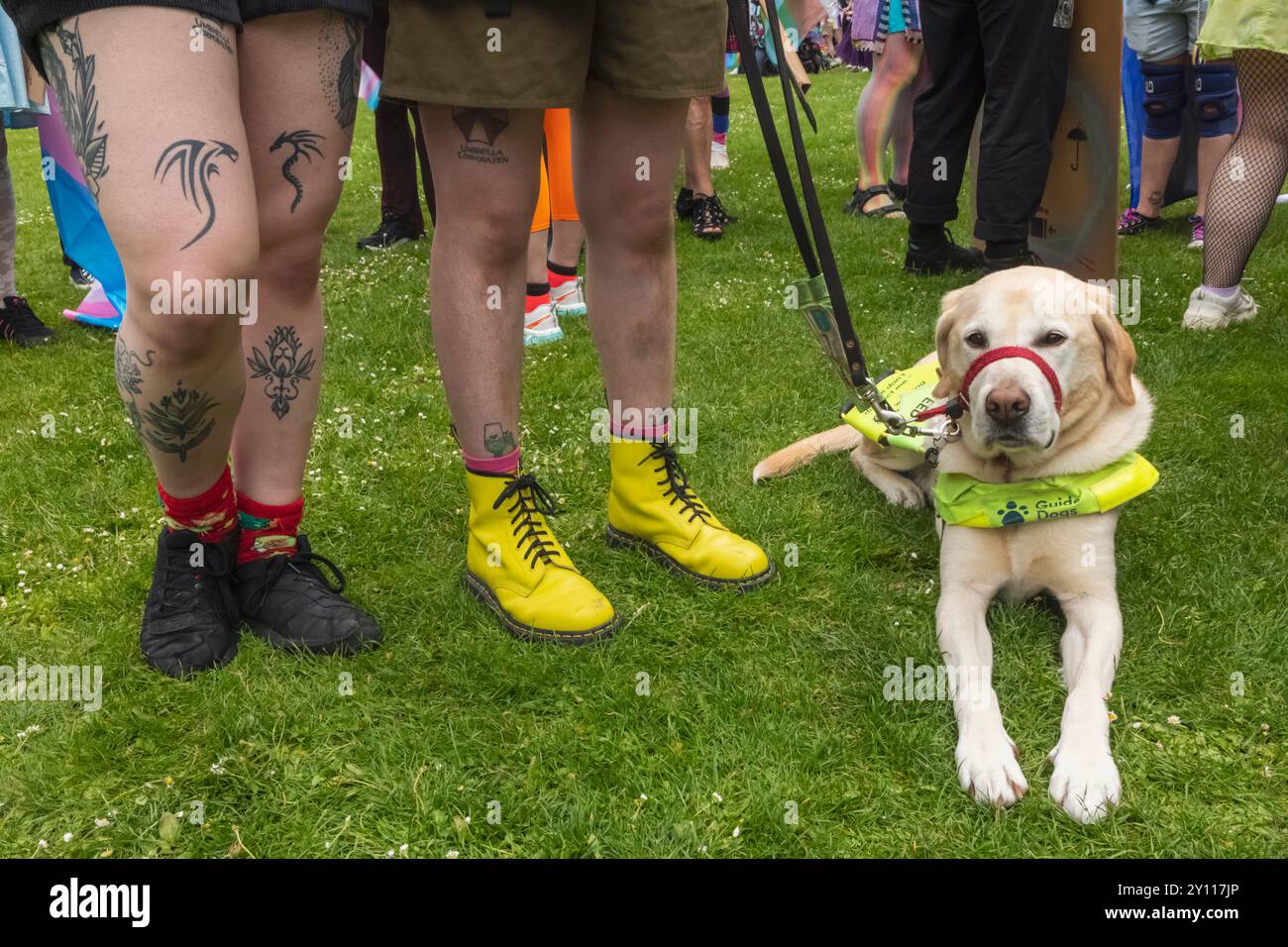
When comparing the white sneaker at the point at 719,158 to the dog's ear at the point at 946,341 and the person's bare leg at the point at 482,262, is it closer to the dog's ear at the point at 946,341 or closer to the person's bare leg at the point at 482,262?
the dog's ear at the point at 946,341

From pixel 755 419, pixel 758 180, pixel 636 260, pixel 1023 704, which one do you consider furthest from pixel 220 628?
pixel 758 180

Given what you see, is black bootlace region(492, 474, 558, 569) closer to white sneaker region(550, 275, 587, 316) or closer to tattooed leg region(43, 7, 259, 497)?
tattooed leg region(43, 7, 259, 497)

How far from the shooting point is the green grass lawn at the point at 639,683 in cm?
212

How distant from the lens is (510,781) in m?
2.24

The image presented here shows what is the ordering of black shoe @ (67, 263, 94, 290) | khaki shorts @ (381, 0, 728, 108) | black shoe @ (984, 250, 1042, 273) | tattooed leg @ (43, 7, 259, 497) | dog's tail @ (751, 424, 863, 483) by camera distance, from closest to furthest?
tattooed leg @ (43, 7, 259, 497) < khaki shorts @ (381, 0, 728, 108) < dog's tail @ (751, 424, 863, 483) < black shoe @ (984, 250, 1042, 273) < black shoe @ (67, 263, 94, 290)

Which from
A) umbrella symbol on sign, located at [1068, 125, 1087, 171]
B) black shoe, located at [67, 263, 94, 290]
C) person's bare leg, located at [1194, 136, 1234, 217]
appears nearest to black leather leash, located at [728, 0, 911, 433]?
umbrella symbol on sign, located at [1068, 125, 1087, 171]

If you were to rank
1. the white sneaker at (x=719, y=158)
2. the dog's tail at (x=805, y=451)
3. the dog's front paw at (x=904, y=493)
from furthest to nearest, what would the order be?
the white sneaker at (x=719, y=158), the dog's tail at (x=805, y=451), the dog's front paw at (x=904, y=493)

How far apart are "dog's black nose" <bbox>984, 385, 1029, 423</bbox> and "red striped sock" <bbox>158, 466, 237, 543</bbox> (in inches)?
75.1

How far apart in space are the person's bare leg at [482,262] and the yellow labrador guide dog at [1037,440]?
1230mm

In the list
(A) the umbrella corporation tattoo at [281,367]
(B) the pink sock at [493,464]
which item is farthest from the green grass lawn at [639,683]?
(A) the umbrella corporation tattoo at [281,367]

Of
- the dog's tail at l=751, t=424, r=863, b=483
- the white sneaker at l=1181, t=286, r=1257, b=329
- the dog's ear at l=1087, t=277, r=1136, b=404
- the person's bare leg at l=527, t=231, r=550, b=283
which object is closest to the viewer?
the dog's ear at l=1087, t=277, r=1136, b=404

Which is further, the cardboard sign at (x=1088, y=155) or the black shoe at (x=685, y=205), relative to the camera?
the black shoe at (x=685, y=205)

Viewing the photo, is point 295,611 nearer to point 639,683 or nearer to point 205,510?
point 205,510

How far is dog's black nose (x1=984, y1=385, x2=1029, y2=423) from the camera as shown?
260 centimetres
